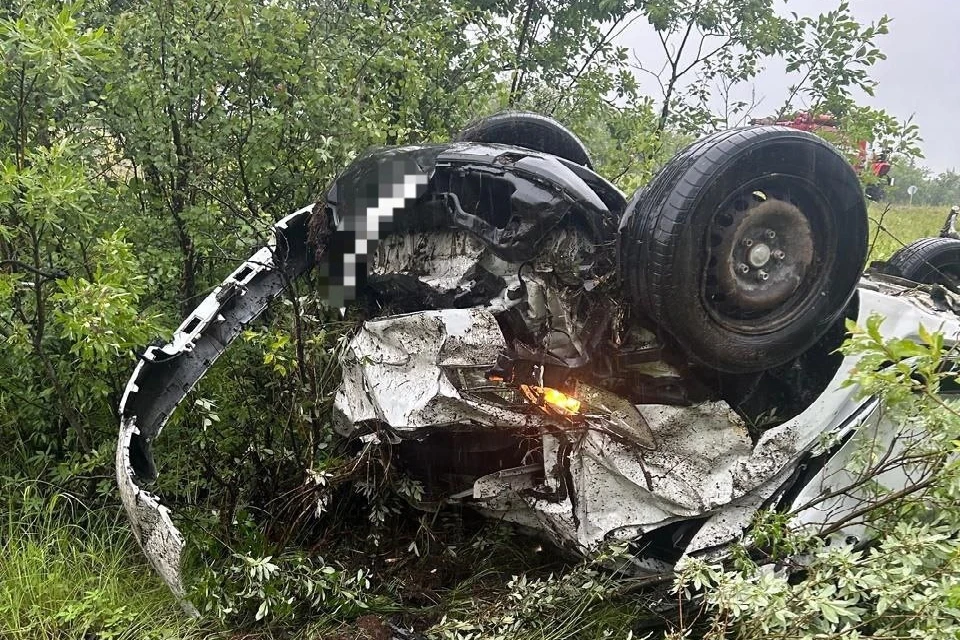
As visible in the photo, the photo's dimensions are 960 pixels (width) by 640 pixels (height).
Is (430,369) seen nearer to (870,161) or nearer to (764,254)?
(764,254)

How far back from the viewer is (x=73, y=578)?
289 cm

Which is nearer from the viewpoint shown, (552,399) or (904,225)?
(552,399)

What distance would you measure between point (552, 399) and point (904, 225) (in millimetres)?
8922

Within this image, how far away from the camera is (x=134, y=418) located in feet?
8.50

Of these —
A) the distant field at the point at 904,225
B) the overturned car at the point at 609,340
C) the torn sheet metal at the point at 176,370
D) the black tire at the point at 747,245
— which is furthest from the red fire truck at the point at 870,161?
the torn sheet metal at the point at 176,370

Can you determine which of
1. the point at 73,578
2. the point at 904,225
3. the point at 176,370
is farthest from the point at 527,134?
the point at 904,225

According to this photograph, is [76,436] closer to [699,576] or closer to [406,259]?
[406,259]

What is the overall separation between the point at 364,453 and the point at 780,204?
5.88ft

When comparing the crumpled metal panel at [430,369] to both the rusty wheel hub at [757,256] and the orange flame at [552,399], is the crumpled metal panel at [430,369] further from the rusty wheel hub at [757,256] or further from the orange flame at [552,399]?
the rusty wheel hub at [757,256]

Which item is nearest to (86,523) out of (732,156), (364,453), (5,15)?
(364,453)

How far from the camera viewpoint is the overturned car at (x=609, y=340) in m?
2.40

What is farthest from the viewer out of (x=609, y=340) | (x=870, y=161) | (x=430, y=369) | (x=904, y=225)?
(x=904, y=225)

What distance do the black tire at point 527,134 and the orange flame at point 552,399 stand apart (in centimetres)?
189

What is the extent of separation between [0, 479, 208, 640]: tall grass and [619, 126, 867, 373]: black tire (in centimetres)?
203
